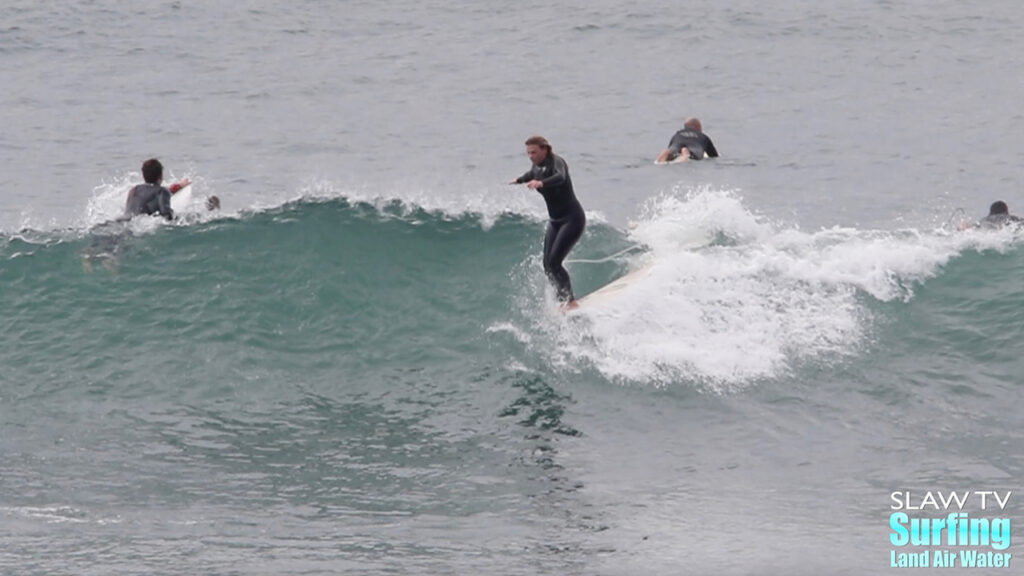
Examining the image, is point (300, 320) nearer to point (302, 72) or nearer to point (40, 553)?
point (40, 553)

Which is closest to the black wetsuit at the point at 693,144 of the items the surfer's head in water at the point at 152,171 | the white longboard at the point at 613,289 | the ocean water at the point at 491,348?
the ocean water at the point at 491,348

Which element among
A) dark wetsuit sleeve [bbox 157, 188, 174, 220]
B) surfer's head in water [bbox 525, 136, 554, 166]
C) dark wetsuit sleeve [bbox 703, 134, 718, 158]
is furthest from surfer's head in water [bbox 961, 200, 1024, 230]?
→ dark wetsuit sleeve [bbox 157, 188, 174, 220]

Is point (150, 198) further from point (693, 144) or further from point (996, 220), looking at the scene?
Answer: point (693, 144)

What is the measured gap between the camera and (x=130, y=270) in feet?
49.4

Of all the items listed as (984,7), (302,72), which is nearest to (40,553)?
(302,72)

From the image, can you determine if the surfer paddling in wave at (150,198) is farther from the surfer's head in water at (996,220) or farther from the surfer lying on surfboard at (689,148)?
the surfer lying on surfboard at (689,148)

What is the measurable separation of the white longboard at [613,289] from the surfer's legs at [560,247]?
0.25 m

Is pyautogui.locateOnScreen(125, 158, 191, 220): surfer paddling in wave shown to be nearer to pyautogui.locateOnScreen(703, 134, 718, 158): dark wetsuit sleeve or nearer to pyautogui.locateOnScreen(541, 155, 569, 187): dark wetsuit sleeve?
pyautogui.locateOnScreen(541, 155, 569, 187): dark wetsuit sleeve

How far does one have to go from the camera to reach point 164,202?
15070 mm

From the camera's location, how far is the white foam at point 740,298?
43.4 ft

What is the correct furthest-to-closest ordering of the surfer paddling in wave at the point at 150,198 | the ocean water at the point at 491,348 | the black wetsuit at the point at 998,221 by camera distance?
the black wetsuit at the point at 998,221
the surfer paddling in wave at the point at 150,198
the ocean water at the point at 491,348

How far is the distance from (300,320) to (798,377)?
4996 millimetres

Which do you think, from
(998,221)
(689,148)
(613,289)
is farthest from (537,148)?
(689,148)

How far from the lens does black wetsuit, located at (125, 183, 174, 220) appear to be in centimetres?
1503
